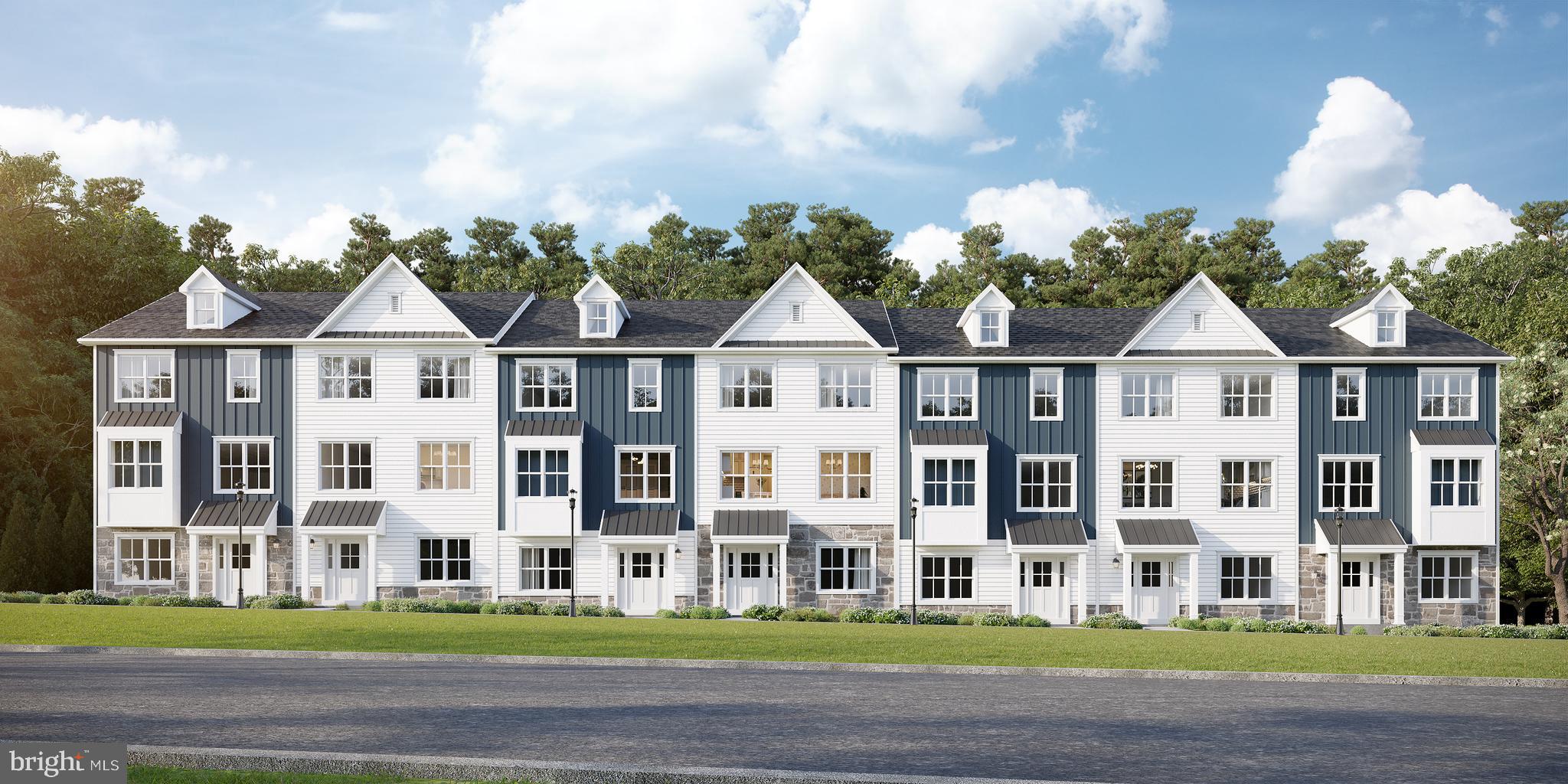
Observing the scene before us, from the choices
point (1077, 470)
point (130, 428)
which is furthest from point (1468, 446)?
point (130, 428)

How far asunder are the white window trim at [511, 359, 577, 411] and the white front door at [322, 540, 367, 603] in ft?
21.4

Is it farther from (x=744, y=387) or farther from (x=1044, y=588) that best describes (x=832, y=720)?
(x=1044, y=588)

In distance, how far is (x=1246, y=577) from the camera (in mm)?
34250

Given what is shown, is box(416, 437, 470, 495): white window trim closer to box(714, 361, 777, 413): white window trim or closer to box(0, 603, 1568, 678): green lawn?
box(714, 361, 777, 413): white window trim

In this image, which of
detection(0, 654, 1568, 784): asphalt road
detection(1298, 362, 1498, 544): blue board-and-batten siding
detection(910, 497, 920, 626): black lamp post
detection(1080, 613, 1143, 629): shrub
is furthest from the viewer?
detection(1298, 362, 1498, 544): blue board-and-batten siding

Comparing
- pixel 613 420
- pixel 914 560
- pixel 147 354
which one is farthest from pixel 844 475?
pixel 147 354

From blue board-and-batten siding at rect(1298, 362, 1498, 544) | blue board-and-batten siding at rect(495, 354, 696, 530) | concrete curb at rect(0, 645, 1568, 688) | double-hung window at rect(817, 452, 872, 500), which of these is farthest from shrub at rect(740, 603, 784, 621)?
blue board-and-batten siding at rect(1298, 362, 1498, 544)

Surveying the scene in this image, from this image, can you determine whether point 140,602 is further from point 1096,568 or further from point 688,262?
point 688,262

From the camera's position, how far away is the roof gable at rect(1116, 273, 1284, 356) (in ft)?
114

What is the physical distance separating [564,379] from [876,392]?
9.57 meters

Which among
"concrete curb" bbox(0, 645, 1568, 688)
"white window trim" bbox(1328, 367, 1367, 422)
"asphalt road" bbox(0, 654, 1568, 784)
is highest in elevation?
"white window trim" bbox(1328, 367, 1367, 422)

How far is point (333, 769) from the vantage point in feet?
32.3

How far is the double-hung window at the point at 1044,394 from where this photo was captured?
3478cm

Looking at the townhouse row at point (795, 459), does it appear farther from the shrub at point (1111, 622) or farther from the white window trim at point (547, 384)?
the shrub at point (1111, 622)
